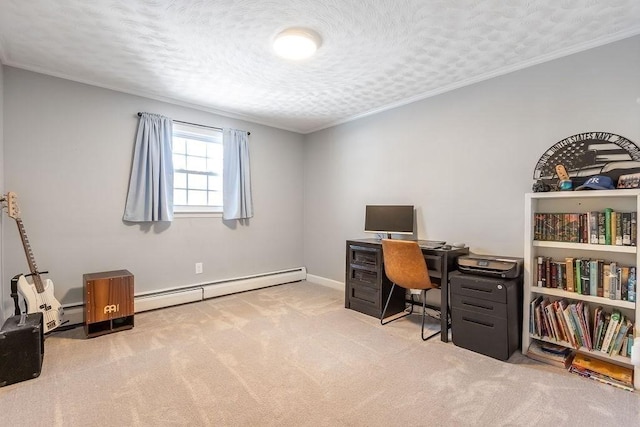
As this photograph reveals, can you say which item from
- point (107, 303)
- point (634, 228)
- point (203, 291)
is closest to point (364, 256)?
point (203, 291)

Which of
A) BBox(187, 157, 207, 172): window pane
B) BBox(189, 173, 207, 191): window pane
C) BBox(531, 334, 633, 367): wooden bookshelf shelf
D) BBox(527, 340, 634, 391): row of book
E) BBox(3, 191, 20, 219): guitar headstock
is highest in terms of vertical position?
BBox(187, 157, 207, 172): window pane

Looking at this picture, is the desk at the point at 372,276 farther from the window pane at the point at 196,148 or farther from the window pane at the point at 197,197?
the window pane at the point at 196,148

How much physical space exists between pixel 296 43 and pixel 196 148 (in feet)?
7.09

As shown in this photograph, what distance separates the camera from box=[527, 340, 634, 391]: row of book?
1.92m

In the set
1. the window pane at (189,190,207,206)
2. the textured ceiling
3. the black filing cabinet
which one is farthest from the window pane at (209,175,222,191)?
the black filing cabinet

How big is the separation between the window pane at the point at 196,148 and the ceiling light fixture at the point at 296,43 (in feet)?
6.18

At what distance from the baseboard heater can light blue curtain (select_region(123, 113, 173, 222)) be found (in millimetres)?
843

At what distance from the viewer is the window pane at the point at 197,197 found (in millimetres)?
3748

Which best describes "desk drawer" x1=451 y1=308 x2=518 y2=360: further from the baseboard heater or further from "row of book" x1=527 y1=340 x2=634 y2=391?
the baseboard heater

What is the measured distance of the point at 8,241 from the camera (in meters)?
2.61

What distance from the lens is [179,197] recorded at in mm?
3654

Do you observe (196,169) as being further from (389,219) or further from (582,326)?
(582,326)

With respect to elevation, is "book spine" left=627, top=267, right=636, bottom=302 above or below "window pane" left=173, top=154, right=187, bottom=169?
below

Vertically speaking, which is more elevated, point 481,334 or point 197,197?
point 197,197
